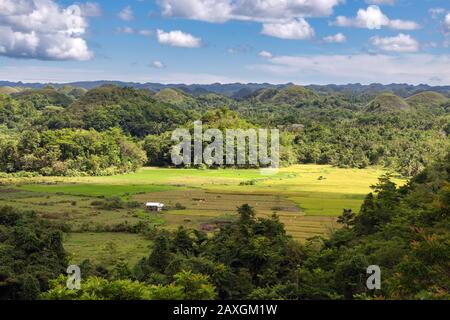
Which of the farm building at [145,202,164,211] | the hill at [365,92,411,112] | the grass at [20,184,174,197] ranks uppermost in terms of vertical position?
the hill at [365,92,411,112]

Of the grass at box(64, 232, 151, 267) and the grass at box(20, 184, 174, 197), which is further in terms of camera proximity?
the grass at box(20, 184, 174, 197)

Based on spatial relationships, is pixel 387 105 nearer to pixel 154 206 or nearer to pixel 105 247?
pixel 154 206

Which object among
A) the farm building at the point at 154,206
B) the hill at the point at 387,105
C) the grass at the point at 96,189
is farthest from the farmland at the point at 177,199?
the hill at the point at 387,105

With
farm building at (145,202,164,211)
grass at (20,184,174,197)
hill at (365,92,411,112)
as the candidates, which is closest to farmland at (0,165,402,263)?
grass at (20,184,174,197)

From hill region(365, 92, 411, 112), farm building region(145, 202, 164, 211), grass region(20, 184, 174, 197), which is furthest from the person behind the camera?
hill region(365, 92, 411, 112)

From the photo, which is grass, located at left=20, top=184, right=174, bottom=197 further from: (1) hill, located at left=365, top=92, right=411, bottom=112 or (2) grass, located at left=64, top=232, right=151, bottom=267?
(1) hill, located at left=365, top=92, right=411, bottom=112

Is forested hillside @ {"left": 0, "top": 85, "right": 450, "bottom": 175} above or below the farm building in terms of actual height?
above

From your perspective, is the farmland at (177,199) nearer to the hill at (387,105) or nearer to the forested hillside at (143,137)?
the forested hillside at (143,137)

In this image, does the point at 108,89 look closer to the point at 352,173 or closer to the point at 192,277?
the point at 352,173

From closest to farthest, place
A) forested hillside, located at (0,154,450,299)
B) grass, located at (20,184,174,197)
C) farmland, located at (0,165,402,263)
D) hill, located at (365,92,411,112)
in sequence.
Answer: forested hillside, located at (0,154,450,299), farmland, located at (0,165,402,263), grass, located at (20,184,174,197), hill, located at (365,92,411,112)
